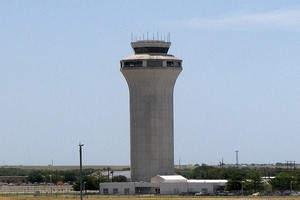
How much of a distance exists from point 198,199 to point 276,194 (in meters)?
27.8

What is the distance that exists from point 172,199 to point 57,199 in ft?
58.1

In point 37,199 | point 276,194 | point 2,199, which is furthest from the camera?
point 276,194

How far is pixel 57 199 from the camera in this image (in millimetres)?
170625

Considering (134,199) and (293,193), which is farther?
(293,193)

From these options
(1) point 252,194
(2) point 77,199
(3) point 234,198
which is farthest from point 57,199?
(1) point 252,194

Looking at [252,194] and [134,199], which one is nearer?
[134,199]

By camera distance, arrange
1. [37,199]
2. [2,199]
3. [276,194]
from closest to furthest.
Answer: [2,199]
[37,199]
[276,194]

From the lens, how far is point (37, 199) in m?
169

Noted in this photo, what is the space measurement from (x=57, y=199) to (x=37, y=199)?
3.24 meters

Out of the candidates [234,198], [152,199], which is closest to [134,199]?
[152,199]

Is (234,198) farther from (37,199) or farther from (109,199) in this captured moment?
(37,199)

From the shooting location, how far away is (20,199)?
165 m

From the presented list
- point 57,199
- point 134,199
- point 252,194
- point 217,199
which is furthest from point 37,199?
point 252,194

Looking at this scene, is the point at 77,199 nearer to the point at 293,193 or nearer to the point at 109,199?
the point at 109,199
